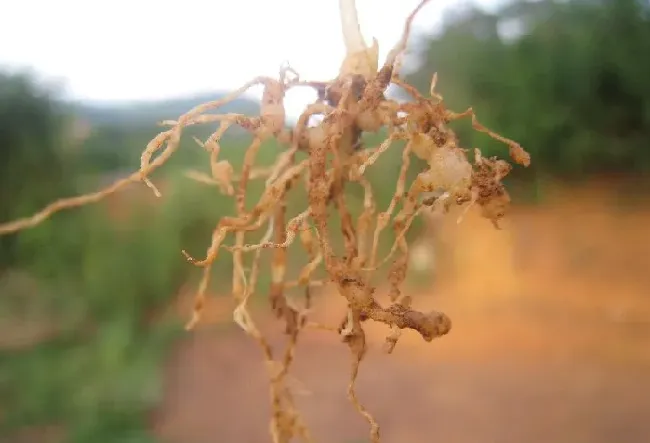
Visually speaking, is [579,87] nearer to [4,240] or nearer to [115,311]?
[115,311]

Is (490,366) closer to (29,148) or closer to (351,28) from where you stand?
(351,28)

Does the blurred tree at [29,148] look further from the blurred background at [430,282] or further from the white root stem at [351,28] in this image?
the white root stem at [351,28]

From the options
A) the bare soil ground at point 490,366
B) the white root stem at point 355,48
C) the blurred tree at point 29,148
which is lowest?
the bare soil ground at point 490,366

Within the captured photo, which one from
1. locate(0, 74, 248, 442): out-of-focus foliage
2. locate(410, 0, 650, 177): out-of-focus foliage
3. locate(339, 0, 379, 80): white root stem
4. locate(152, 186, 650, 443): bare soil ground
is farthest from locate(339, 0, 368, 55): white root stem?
locate(410, 0, 650, 177): out-of-focus foliage

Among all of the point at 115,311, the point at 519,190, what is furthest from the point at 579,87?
the point at 115,311

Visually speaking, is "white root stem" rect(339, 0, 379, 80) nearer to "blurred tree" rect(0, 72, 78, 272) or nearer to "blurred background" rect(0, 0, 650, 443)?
"blurred background" rect(0, 0, 650, 443)

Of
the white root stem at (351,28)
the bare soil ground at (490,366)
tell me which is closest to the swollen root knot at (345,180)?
the white root stem at (351,28)
